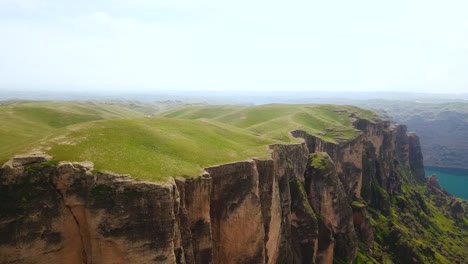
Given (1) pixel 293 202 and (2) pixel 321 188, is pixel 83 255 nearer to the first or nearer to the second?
(1) pixel 293 202

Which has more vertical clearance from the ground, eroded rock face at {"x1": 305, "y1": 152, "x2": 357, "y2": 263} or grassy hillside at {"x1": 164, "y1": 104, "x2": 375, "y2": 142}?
grassy hillside at {"x1": 164, "y1": 104, "x2": 375, "y2": 142}

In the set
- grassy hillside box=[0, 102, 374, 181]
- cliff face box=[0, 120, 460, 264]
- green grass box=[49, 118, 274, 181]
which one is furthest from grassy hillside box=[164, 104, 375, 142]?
green grass box=[49, 118, 274, 181]

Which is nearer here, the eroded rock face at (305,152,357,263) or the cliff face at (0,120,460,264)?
the cliff face at (0,120,460,264)

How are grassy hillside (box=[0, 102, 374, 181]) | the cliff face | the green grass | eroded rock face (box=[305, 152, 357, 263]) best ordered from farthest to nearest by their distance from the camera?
eroded rock face (box=[305, 152, 357, 263]) → grassy hillside (box=[0, 102, 374, 181]) → the green grass → the cliff face

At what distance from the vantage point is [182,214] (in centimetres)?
2852

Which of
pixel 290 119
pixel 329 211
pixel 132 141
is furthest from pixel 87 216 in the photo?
pixel 290 119

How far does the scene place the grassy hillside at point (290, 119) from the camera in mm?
71750

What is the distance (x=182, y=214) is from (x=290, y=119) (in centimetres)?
5559

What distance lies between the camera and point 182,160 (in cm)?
3391

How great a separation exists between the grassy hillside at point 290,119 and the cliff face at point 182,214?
13.7 m

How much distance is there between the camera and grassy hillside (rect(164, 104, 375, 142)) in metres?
71.8

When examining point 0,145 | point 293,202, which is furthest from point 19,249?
point 293,202

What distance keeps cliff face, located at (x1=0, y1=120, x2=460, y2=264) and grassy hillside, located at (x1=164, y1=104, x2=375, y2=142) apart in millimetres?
13656

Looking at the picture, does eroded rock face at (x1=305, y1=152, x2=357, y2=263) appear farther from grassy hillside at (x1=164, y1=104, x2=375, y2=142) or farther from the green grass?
the green grass
